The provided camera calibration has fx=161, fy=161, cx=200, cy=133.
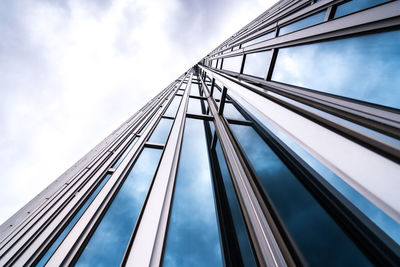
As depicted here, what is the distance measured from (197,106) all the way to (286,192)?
4407 millimetres

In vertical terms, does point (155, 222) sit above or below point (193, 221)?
above

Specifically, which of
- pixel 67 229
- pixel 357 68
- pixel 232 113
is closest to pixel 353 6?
pixel 357 68

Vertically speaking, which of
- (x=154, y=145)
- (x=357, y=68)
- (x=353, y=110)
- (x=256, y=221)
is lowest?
(x=154, y=145)

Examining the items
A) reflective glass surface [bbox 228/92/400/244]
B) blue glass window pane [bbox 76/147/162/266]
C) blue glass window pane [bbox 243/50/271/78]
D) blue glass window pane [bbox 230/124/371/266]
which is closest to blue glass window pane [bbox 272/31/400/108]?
reflective glass surface [bbox 228/92/400/244]

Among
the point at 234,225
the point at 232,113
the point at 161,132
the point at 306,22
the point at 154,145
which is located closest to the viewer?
the point at 234,225

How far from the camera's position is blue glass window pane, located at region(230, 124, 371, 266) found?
1.20 meters

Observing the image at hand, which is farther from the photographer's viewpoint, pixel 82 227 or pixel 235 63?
pixel 235 63

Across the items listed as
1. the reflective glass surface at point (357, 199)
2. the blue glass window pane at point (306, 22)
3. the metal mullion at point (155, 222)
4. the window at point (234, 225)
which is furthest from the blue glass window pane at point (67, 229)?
the blue glass window pane at point (306, 22)

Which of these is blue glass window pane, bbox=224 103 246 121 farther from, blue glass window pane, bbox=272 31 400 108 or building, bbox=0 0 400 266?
blue glass window pane, bbox=272 31 400 108

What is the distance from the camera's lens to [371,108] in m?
1.34

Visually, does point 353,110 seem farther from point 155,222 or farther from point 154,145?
point 154,145

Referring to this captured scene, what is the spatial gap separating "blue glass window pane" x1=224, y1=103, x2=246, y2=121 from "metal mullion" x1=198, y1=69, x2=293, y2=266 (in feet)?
5.24

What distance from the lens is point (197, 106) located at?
5.73 meters

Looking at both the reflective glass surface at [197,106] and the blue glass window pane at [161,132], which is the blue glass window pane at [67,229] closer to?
the blue glass window pane at [161,132]
